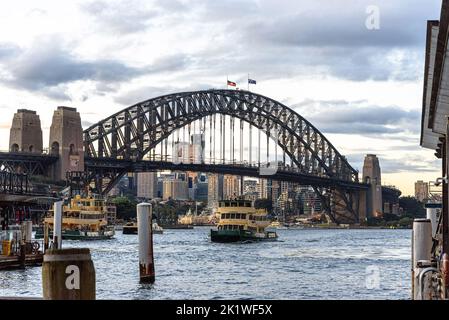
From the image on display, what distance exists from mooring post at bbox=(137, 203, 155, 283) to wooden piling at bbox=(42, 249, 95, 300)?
848 inches

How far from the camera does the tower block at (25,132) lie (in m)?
125

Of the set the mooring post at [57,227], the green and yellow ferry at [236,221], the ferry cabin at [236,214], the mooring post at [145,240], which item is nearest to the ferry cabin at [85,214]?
the green and yellow ferry at [236,221]

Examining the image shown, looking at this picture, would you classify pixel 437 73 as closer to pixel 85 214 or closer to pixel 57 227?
pixel 57 227

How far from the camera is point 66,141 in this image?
129m

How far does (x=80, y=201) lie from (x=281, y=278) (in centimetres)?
5627

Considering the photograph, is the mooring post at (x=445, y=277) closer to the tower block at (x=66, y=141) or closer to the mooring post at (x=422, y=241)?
the mooring post at (x=422, y=241)

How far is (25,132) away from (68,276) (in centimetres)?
12029

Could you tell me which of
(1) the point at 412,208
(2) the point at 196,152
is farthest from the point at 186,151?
(1) the point at 412,208

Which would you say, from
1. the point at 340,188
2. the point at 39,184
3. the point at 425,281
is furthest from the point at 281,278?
the point at 340,188

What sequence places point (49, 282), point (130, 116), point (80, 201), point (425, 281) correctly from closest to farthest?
point (49, 282) < point (425, 281) < point (80, 201) < point (130, 116)

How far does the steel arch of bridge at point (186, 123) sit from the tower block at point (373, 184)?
6.98 metres

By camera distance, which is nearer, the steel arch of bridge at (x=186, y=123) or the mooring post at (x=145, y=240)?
the mooring post at (x=145, y=240)
